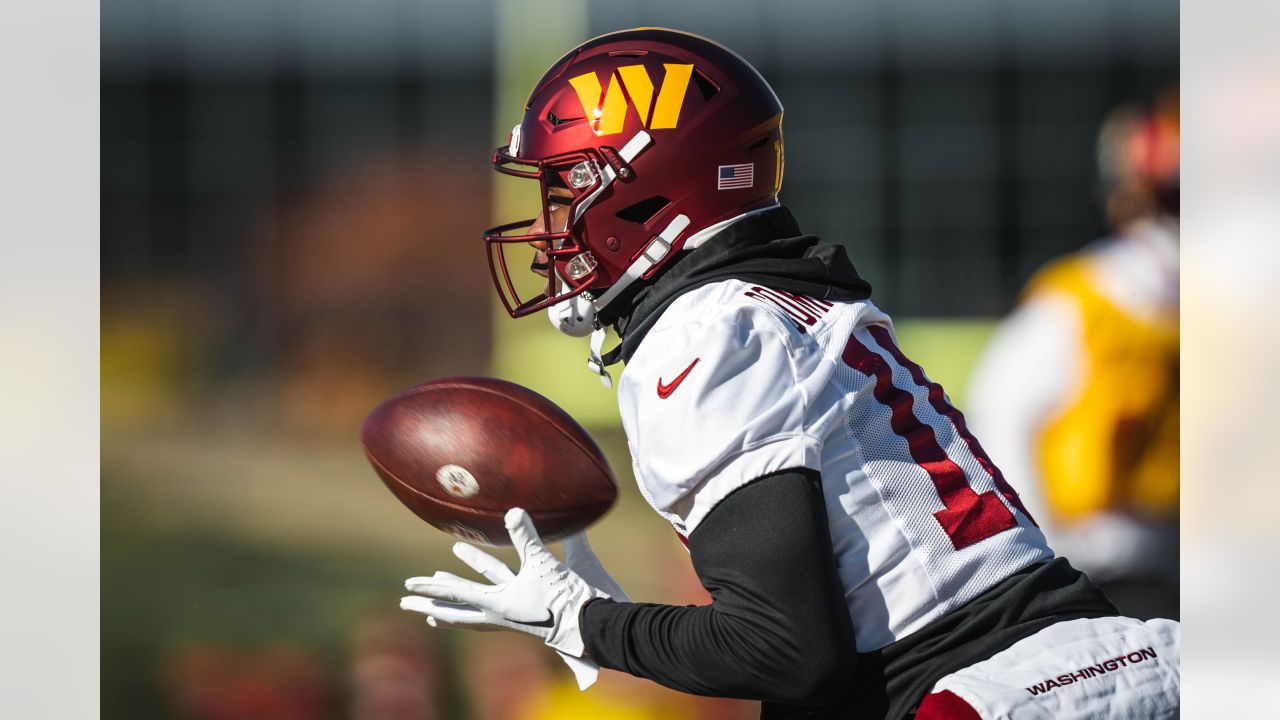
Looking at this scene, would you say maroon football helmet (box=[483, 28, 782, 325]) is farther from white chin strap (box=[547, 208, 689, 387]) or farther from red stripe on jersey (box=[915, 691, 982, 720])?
red stripe on jersey (box=[915, 691, 982, 720])

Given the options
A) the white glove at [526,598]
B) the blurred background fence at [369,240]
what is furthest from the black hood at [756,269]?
the blurred background fence at [369,240]

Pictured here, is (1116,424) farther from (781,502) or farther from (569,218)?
(781,502)

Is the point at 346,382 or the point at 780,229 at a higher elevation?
the point at 780,229

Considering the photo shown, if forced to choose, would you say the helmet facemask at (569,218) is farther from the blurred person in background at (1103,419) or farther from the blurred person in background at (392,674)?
the blurred person in background at (392,674)

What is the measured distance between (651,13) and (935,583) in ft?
12.2

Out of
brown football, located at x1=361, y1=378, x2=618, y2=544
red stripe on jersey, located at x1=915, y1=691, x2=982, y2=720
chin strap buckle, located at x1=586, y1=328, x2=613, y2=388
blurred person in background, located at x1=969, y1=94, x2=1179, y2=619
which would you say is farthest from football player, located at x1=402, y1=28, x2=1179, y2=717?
blurred person in background, located at x1=969, y1=94, x2=1179, y2=619

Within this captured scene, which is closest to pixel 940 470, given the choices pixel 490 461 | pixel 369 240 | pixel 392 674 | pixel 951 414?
pixel 951 414

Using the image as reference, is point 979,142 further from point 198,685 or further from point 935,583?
point 935,583

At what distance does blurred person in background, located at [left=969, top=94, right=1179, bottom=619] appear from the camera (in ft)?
11.0

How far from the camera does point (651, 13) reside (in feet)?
16.0

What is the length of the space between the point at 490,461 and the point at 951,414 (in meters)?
0.71

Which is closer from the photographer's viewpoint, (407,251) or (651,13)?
(651,13)
